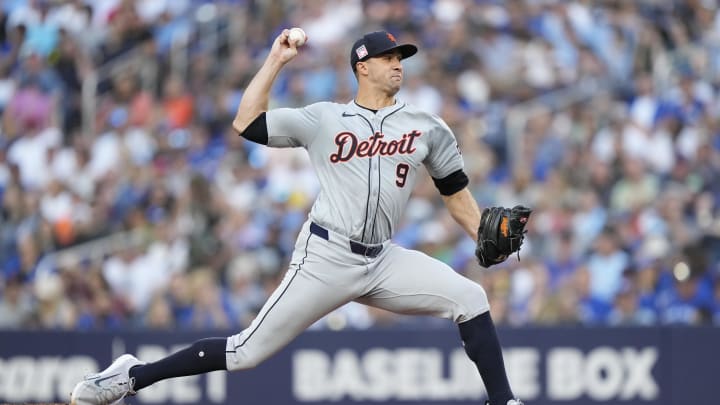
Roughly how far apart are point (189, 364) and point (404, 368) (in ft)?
13.9

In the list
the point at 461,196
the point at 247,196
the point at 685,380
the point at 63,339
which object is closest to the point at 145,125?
the point at 247,196

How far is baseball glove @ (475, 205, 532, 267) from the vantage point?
6543 mm

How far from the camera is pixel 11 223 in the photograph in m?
13.4

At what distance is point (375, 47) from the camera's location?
21.4ft

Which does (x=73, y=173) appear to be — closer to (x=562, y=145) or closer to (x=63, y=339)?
(x=63, y=339)

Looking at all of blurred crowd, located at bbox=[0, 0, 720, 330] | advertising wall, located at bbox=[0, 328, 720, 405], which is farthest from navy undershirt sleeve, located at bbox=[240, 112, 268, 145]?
blurred crowd, located at bbox=[0, 0, 720, 330]

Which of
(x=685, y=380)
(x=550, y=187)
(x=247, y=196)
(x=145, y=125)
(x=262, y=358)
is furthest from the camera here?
(x=145, y=125)

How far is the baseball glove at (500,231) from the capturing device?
6.54 metres

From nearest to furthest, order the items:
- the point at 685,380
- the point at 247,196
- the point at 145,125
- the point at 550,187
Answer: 1. the point at 685,380
2. the point at 550,187
3. the point at 247,196
4. the point at 145,125

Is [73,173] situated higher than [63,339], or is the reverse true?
[73,173]

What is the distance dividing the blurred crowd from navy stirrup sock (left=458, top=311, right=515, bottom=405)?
15.8 ft

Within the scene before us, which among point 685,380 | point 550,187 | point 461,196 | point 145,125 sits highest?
point 145,125

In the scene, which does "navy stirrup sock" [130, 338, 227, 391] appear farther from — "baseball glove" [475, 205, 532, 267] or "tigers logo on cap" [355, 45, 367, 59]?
"tigers logo on cap" [355, 45, 367, 59]

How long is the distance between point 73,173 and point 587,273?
5.65 meters
